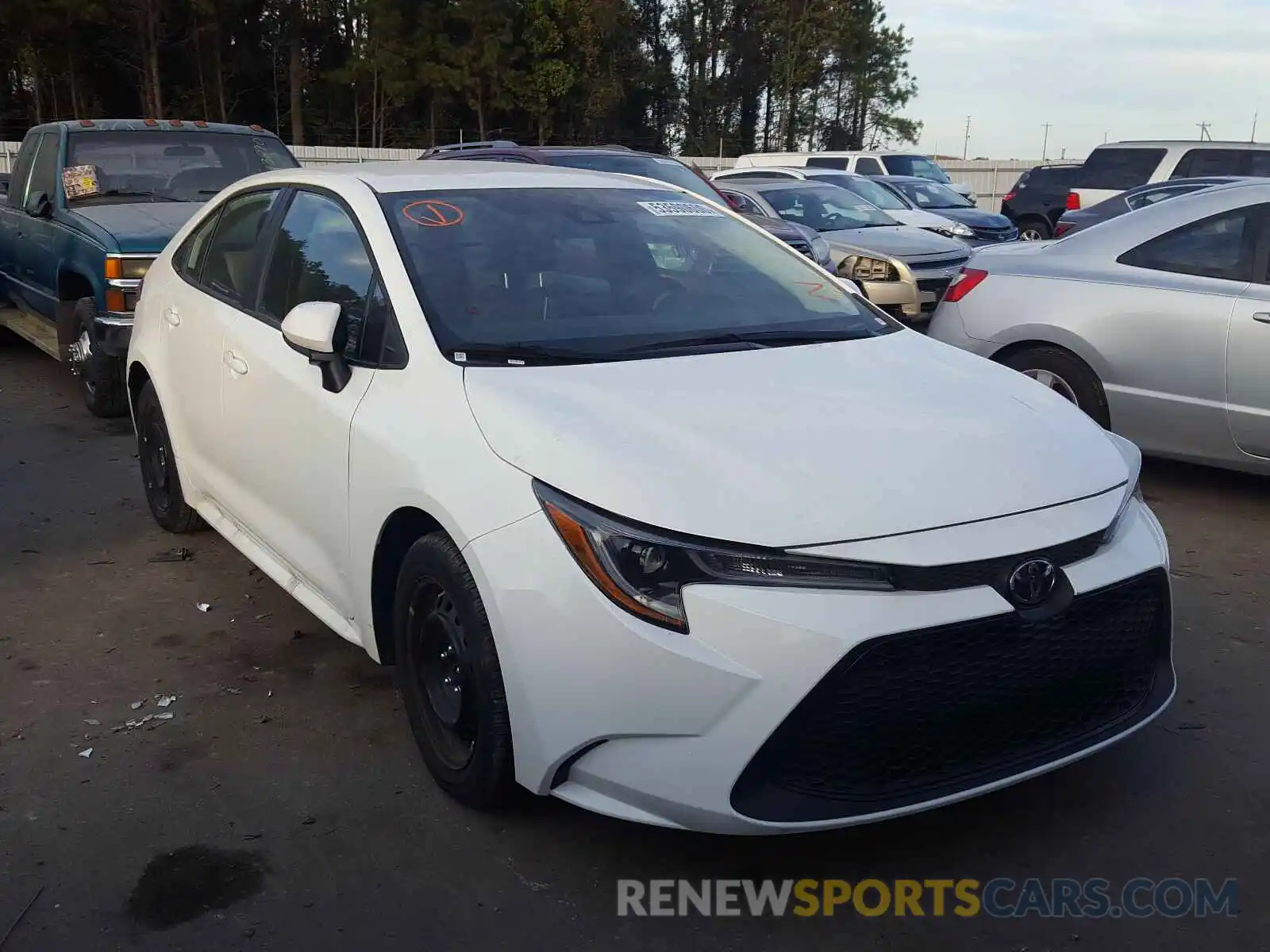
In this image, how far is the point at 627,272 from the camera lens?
3.96m

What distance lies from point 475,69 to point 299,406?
133 ft

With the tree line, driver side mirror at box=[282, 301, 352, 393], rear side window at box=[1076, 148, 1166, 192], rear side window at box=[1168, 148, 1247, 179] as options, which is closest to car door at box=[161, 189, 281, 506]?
driver side mirror at box=[282, 301, 352, 393]

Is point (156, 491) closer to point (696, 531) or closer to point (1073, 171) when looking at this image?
point (696, 531)

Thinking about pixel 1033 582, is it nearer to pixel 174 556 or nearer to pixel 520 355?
pixel 520 355

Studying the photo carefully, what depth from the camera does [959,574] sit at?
2.70 metres

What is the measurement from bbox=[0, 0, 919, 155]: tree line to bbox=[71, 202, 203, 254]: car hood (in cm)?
2859

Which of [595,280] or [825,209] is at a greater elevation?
[595,280]

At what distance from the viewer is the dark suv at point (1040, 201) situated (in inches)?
832

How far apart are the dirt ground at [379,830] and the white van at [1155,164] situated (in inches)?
595

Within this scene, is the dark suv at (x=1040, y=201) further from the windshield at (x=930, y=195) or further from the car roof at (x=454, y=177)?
the car roof at (x=454, y=177)

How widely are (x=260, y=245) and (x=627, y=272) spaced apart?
1482 millimetres

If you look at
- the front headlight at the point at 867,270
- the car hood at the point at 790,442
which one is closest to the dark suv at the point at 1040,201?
the front headlight at the point at 867,270

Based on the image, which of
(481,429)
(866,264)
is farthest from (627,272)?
(866,264)

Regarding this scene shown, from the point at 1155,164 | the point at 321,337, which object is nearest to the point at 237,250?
the point at 321,337
